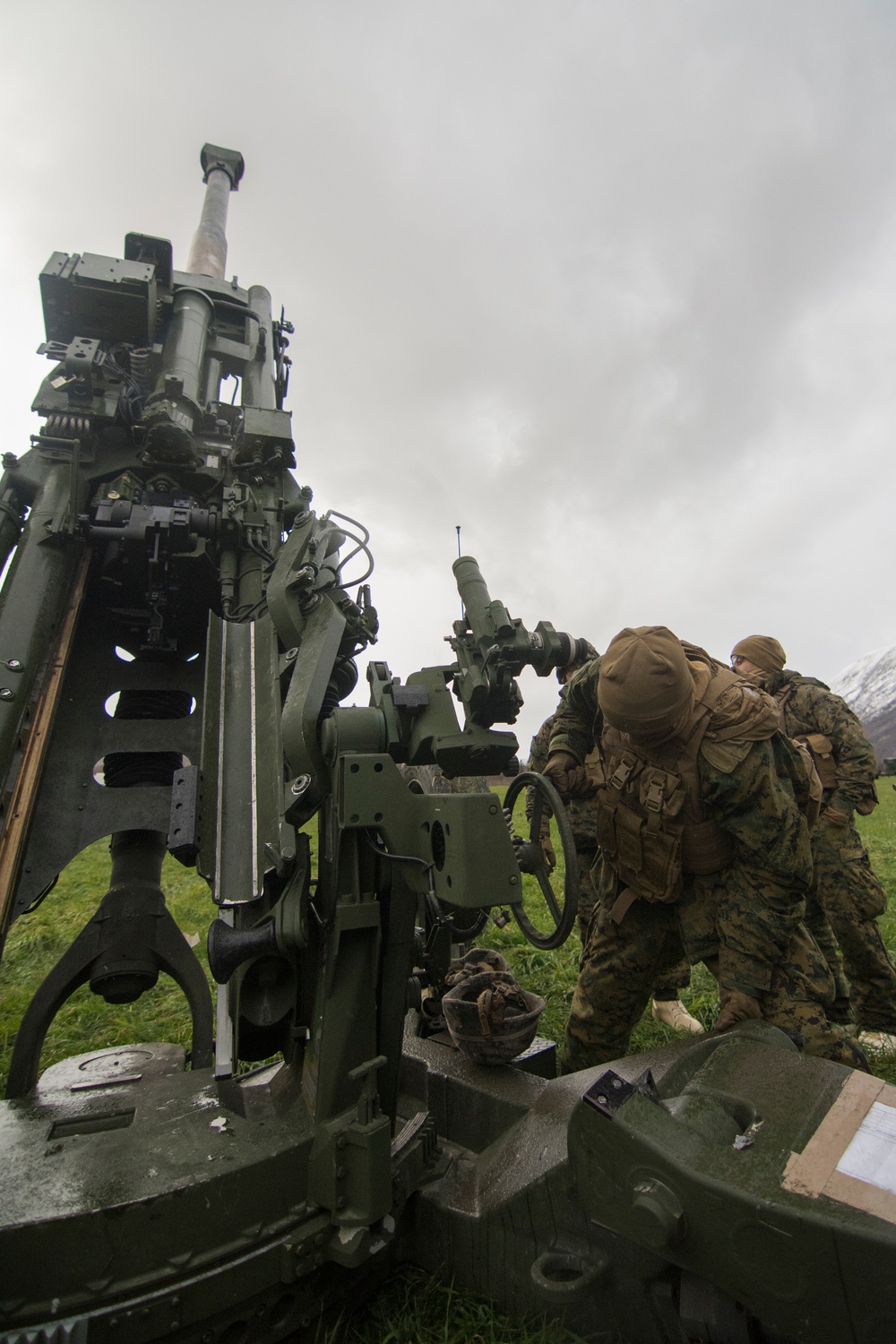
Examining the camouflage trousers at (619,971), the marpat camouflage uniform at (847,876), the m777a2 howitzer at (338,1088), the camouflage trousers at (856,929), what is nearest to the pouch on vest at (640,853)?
the camouflage trousers at (619,971)

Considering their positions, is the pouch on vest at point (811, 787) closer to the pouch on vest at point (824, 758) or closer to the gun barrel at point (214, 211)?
the pouch on vest at point (824, 758)

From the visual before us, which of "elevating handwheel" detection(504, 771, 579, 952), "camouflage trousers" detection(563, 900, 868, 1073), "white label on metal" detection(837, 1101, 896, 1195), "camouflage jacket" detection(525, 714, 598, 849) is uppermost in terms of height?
"camouflage jacket" detection(525, 714, 598, 849)

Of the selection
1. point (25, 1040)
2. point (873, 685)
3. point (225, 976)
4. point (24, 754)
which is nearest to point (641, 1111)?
point (225, 976)

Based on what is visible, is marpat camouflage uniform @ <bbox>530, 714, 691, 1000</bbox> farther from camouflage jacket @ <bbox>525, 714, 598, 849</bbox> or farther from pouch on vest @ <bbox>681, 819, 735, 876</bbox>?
pouch on vest @ <bbox>681, 819, 735, 876</bbox>

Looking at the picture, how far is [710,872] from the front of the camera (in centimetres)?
278

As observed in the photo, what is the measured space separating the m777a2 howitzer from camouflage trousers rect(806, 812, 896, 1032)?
1.82 metres

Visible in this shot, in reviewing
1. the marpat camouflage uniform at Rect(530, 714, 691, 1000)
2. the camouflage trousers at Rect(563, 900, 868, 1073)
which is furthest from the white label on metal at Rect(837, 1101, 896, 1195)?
the marpat camouflage uniform at Rect(530, 714, 691, 1000)

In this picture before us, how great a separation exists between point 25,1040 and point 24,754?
1305 mm

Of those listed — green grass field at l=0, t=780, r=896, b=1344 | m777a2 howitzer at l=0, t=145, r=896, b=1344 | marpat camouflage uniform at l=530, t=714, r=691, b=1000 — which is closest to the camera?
m777a2 howitzer at l=0, t=145, r=896, b=1344

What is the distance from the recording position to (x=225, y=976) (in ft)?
7.61

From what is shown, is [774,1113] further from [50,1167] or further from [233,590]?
[233,590]

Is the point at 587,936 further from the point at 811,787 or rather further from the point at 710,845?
the point at 811,787

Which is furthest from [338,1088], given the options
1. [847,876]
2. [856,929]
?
[847,876]

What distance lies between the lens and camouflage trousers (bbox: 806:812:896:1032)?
378 centimetres
